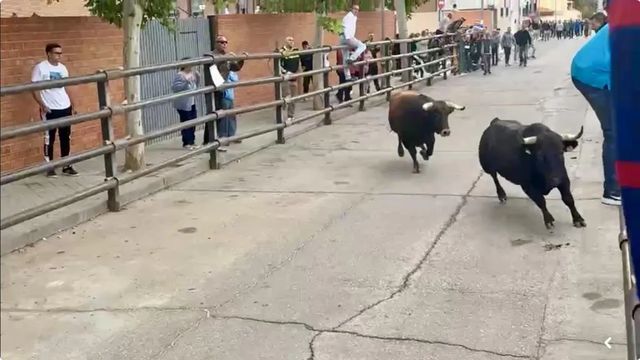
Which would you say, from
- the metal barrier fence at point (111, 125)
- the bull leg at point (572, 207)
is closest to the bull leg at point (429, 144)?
the metal barrier fence at point (111, 125)

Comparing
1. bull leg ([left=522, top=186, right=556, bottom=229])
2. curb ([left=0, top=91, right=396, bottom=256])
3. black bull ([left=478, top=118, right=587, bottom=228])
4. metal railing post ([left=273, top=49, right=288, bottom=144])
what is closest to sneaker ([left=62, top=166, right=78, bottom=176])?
curb ([left=0, top=91, right=396, bottom=256])

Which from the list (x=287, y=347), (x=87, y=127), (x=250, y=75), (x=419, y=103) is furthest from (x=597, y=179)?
(x=250, y=75)

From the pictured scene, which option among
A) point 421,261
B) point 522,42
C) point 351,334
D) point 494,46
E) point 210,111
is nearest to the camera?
point 351,334

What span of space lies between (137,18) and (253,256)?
4225 mm

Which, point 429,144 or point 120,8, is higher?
point 120,8

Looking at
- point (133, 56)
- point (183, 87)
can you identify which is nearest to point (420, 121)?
point (133, 56)

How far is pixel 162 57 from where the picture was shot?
13.1 m

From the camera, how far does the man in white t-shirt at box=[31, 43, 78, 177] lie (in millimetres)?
8961

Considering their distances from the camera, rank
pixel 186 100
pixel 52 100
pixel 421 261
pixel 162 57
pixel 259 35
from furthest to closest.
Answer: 1. pixel 259 35
2. pixel 162 57
3. pixel 186 100
4. pixel 52 100
5. pixel 421 261

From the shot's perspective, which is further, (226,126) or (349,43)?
(349,43)

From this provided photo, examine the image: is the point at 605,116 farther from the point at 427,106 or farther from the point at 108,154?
the point at 108,154

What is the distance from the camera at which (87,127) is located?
11188mm

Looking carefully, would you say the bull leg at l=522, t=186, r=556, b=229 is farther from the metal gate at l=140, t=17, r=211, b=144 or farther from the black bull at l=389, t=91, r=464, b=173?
the metal gate at l=140, t=17, r=211, b=144

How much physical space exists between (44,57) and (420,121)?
4.91 meters
